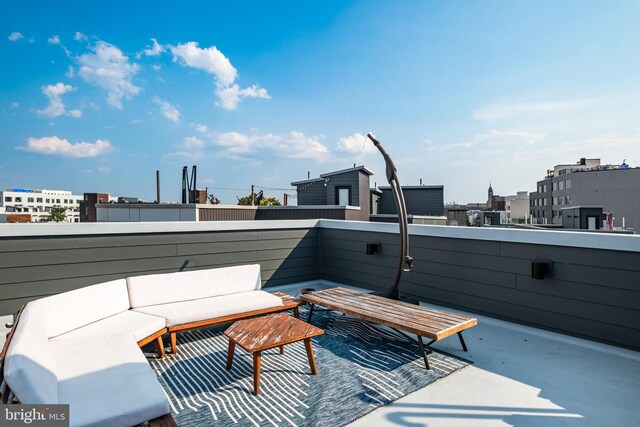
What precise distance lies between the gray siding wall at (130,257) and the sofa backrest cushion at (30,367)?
6.84 feet

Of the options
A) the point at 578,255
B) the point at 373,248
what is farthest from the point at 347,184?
the point at 578,255

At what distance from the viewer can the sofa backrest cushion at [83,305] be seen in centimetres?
274

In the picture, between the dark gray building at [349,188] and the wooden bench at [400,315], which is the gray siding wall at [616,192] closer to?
the dark gray building at [349,188]

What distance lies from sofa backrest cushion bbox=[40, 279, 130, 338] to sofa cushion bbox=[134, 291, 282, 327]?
0.78 feet

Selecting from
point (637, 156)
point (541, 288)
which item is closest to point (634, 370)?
point (541, 288)

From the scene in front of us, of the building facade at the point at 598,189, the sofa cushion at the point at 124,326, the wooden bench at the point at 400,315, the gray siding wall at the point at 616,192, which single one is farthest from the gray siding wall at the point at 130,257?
the gray siding wall at the point at 616,192

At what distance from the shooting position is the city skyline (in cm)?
680

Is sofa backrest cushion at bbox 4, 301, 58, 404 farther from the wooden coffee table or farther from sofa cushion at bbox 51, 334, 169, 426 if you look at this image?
the wooden coffee table

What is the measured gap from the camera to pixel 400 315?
3148 millimetres

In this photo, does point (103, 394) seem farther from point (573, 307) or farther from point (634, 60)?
point (634, 60)

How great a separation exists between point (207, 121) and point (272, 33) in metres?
6.69

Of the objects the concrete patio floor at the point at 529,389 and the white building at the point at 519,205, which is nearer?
the concrete patio floor at the point at 529,389

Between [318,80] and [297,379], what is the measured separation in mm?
9047

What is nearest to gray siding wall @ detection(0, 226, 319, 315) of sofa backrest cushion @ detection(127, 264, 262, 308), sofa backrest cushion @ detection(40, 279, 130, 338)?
sofa backrest cushion @ detection(127, 264, 262, 308)
